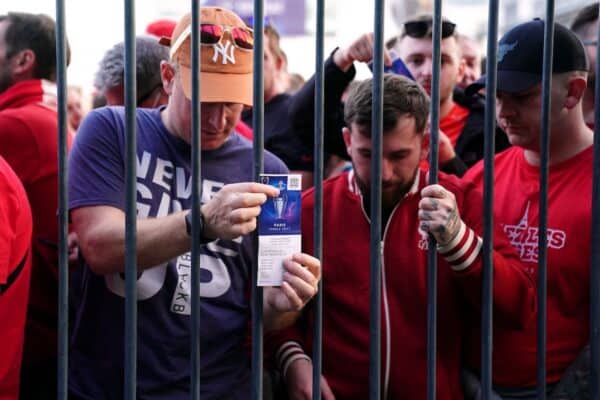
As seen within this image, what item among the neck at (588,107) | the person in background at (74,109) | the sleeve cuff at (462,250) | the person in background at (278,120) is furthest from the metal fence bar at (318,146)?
the person in background at (74,109)

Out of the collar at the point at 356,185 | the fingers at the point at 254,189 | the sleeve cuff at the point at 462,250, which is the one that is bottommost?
the sleeve cuff at the point at 462,250

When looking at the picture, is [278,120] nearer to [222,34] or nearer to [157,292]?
[222,34]

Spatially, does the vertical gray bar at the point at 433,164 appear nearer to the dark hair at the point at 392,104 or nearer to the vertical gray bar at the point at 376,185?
the vertical gray bar at the point at 376,185

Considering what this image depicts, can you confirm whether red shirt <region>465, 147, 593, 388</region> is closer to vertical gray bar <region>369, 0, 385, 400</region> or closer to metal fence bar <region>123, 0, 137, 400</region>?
vertical gray bar <region>369, 0, 385, 400</region>

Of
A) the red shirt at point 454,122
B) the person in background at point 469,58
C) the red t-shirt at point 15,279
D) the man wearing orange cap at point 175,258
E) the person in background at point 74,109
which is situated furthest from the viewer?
the person in background at point 74,109

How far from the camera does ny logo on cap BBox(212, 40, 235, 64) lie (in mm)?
2396

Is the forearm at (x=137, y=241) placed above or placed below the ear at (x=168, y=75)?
below

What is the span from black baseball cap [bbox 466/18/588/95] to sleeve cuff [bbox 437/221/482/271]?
624mm

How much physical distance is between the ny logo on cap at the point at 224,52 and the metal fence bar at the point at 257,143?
13.9 inches

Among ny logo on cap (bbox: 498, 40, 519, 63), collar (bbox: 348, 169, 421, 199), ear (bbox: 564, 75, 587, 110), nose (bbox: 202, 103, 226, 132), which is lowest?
collar (bbox: 348, 169, 421, 199)

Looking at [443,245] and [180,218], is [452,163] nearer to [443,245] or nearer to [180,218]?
[443,245]

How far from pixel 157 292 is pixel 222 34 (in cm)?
70

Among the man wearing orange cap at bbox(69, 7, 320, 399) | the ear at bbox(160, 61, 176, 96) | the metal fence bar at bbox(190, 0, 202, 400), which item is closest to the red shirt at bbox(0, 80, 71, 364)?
the man wearing orange cap at bbox(69, 7, 320, 399)

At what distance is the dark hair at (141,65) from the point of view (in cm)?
336
